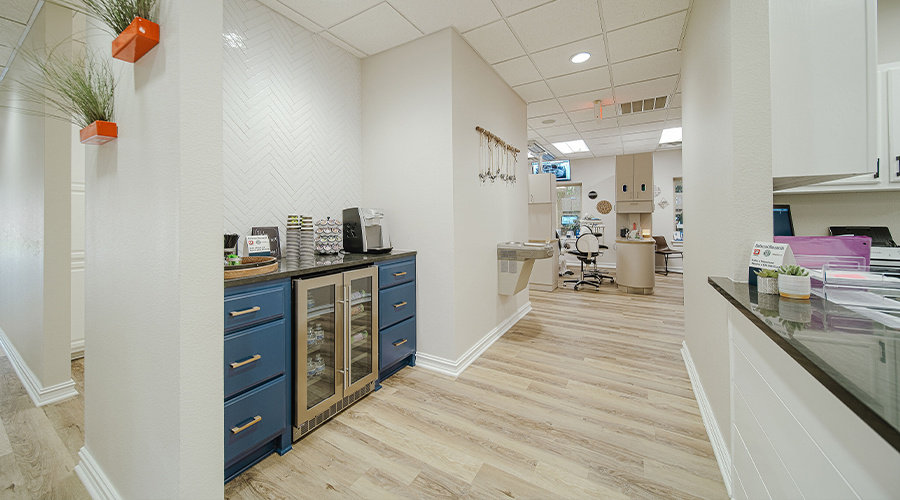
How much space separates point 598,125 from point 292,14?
4822 millimetres

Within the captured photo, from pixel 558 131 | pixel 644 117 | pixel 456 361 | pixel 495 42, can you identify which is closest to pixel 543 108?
pixel 558 131

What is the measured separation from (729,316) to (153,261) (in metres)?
2.35

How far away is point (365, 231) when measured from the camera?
2.59 meters

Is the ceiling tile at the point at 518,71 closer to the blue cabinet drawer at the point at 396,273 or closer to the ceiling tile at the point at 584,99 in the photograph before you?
the ceiling tile at the point at 584,99

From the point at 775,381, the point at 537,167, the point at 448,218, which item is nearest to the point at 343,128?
the point at 448,218

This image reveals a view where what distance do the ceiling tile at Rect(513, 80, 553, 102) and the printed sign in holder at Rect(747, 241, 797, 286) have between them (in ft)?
9.99

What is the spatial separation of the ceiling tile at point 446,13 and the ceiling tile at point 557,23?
0.80ft

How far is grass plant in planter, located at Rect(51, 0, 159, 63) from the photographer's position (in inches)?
43.6

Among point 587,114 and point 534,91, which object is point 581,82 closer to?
point 534,91

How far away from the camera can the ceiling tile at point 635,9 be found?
2.44 m

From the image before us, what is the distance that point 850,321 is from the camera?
0.93 metres

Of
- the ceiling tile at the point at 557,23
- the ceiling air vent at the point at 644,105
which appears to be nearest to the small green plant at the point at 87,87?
the ceiling tile at the point at 557,23

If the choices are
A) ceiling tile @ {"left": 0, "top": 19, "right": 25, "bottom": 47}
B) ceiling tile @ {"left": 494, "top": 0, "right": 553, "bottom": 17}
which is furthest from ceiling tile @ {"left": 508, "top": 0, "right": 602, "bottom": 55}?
ceiling tile @ {"left": 0, "top": 19, "right": 25, "bottom": 47}

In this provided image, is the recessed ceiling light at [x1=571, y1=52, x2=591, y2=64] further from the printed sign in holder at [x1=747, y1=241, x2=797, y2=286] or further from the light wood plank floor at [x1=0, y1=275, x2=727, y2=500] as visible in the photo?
the light wood plank floor at [x1=0, y1=275, x2=727, y2=500]
